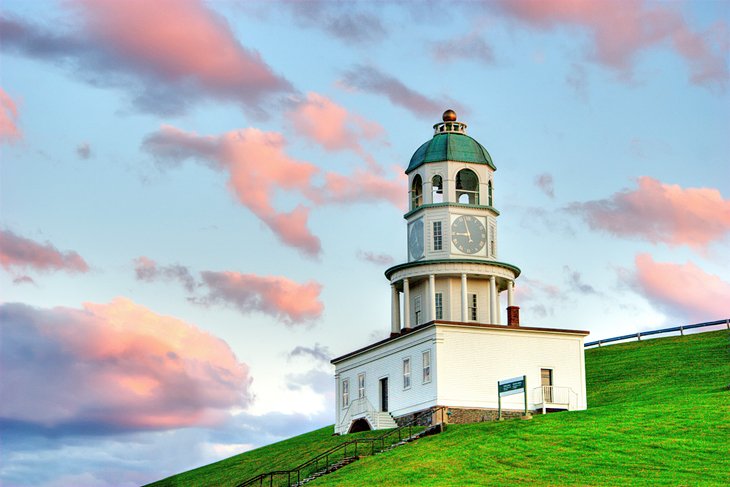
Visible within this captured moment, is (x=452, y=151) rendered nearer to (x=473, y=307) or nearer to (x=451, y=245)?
(x=451, y=245)

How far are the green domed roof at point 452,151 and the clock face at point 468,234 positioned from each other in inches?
128

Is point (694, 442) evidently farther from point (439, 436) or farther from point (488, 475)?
point (439, 436)

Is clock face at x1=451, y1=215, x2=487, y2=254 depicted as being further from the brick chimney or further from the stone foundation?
the stone foundation

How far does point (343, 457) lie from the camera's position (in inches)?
2004

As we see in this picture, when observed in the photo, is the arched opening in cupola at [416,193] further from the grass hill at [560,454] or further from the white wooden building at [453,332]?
the grass hill at [560,454]

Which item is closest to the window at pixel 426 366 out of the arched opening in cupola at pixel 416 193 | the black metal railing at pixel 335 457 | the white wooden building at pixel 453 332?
the white wooden building at pixel 453 332

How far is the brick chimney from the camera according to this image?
5941cm

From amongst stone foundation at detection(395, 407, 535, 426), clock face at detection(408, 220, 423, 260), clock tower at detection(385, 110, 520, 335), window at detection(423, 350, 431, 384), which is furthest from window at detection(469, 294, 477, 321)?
stone foundation at detection(395, 407, 535, 426)

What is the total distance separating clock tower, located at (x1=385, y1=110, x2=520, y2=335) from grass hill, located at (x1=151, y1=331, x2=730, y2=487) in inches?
341

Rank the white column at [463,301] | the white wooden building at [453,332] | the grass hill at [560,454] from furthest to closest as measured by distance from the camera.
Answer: the white column at [463,301] < the white wooden building at [453,332] < the grass hill at [560,454]

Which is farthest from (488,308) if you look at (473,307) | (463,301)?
(463,301)

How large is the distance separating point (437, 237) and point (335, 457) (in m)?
15.3

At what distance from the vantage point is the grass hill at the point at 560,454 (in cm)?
3897

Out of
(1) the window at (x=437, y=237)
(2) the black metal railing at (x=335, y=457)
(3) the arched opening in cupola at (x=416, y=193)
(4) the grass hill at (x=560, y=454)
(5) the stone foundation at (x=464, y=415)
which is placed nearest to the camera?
(4) the grass hill at (x=560, y=454)
